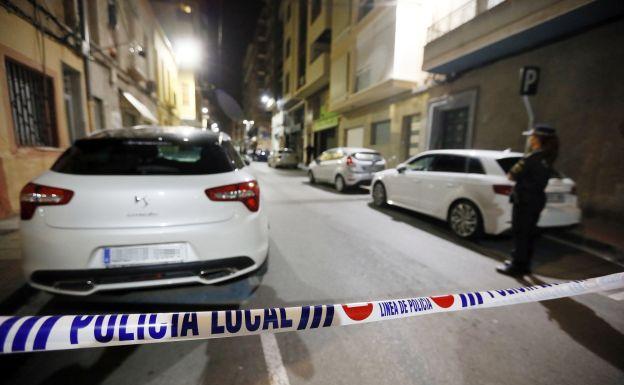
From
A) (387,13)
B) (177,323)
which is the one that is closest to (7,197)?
(177,323)

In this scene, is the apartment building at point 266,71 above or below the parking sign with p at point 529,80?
above

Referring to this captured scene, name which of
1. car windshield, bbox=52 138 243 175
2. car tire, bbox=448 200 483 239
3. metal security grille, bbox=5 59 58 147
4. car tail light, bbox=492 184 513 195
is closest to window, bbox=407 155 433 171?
car tire, bbox=448 200 483 239

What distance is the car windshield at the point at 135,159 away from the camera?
2.36 meters

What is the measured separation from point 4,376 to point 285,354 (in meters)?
1.75

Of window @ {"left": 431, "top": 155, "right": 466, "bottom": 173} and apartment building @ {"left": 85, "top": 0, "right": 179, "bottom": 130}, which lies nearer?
window @ {"left": 431, "top": 155, "right": 466, "bottom": 173}

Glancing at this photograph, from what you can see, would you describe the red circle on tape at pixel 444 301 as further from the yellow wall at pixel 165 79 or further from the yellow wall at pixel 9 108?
the yellow wall at pixel 165 79

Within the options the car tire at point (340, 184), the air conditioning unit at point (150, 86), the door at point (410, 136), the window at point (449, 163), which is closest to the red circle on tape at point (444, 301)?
the window at point (449, 163)

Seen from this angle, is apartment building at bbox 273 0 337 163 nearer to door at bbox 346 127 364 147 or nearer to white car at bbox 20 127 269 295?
door at bbox 346 127 364 147

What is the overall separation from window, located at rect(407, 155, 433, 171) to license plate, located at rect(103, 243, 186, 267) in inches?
199

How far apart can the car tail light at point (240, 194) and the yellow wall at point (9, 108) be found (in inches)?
221

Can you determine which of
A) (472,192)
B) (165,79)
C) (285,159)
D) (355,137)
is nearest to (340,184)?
(472,192)

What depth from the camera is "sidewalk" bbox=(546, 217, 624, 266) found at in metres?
4.29

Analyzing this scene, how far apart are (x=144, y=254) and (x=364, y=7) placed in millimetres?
16072

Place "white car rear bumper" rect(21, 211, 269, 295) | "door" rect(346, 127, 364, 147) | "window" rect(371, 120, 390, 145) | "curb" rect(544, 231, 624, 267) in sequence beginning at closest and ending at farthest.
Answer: "white car rear bumper" rect(21, 211, 269, 295) < "curb" rect(544, 231, 624, 267) < "window" rect(371, 120, 390, 145) < "door" rect(346, 127, 364, 147)
